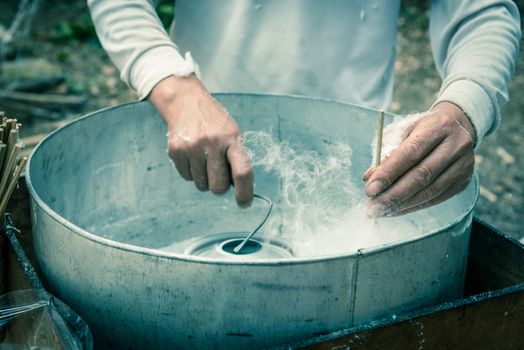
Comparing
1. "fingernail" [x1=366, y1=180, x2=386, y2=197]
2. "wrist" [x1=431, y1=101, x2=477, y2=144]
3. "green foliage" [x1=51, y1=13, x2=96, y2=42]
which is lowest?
"fingernail" [x1=366, y1=180, x2=386, y2=197]

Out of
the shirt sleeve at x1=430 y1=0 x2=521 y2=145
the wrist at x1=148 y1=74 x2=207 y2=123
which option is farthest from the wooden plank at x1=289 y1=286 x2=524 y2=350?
the wrist at x1=148 y1=74 x2=207 y2=123

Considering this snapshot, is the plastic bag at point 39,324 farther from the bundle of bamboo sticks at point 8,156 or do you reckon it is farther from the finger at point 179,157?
the finger at point 179,157

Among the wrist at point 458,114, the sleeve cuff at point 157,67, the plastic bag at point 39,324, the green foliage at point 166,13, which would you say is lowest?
the plastic bag at point 39,324

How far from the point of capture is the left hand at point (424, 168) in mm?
1009

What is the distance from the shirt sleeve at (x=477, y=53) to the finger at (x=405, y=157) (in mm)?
149

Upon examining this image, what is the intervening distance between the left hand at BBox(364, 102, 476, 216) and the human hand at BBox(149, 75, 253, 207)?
21 centimetres

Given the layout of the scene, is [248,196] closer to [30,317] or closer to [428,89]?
[30,317]

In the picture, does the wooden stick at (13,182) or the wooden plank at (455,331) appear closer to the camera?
the wooden plank at (455,331)

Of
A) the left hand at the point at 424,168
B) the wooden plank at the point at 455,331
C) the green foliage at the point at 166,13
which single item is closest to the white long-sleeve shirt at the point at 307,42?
the left hand at the point at 424,168

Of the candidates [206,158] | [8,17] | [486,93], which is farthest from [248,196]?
[8,17]

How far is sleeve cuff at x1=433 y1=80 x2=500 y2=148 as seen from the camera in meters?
1.17

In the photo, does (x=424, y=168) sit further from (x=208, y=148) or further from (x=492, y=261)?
(x=208, y=148)

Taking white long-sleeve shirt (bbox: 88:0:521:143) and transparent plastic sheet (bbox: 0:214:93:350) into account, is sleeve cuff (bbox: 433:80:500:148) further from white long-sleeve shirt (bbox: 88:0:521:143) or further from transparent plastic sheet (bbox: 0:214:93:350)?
transparent plastic sheet (bbox: 0:214:93:350)

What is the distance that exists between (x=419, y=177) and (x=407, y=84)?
13.5 ft
